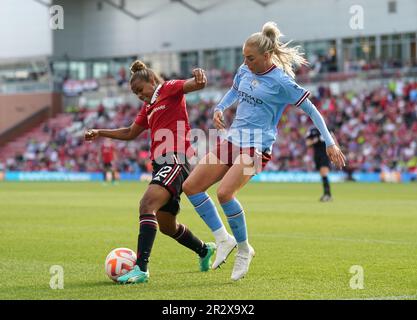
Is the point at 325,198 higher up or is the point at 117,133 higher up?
the point at 117,133

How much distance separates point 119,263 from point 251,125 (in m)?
2.02

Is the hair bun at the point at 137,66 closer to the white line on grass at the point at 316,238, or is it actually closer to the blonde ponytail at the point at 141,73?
the blonde ponytail at the point at 141,73

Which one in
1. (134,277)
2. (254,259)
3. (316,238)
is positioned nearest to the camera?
(134,277)

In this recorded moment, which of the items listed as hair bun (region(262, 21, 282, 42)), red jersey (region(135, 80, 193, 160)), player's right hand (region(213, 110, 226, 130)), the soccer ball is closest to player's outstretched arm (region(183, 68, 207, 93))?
red jersey (region(135, 80, 193, 160))

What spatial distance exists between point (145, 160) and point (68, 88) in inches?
641

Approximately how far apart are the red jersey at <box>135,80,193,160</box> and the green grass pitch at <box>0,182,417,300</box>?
1.40 m

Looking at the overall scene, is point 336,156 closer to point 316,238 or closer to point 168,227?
point 168,227

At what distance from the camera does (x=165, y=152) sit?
9.60 metres

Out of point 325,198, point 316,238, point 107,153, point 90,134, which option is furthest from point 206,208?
point 107,153

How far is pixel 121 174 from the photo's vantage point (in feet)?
165

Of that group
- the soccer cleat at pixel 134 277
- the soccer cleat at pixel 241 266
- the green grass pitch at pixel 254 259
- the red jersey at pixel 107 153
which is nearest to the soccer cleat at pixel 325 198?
the green grass pitch at pixel 254 259
